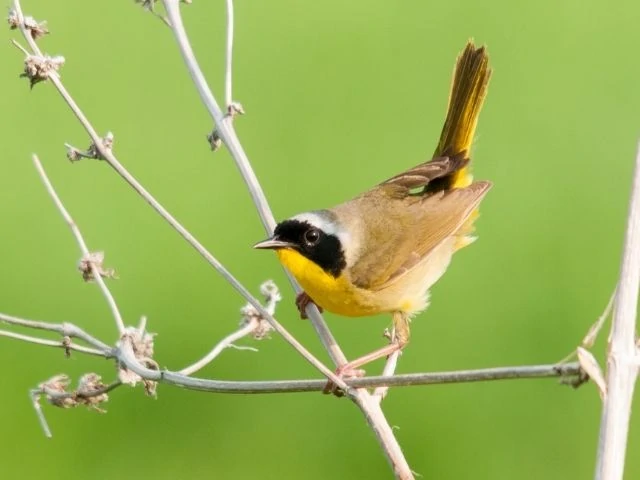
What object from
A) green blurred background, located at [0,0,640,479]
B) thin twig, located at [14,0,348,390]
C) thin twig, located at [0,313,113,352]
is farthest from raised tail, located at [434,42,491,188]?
thin twig, located at [0,313,113,352]

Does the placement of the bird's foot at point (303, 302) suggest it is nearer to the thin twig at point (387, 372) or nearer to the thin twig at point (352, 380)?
the thin twig at point (387, 372)

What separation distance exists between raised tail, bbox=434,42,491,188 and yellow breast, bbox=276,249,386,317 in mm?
546

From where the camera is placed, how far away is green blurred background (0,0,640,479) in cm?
445

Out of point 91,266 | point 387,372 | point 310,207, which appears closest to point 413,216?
point 387,372

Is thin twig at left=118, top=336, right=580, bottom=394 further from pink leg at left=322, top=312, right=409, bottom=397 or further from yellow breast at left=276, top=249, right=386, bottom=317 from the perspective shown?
yellow breast at left=276, top=249, right=386, bottom=317

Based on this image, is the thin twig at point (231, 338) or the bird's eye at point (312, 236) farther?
the bird's eye at point (312, 236)

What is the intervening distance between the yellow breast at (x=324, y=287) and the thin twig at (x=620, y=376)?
4.02 ft

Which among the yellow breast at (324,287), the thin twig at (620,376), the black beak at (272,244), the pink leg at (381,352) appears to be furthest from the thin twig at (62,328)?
the thin twig at (620,376)

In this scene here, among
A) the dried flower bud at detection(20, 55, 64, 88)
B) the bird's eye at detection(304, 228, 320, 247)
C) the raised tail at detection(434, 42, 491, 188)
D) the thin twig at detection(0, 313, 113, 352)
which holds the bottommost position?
the thin twig at detection(0, 313, 113, 352)

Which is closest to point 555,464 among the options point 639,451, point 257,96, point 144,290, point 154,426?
point 639,451

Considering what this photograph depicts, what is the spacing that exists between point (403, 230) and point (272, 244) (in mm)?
590

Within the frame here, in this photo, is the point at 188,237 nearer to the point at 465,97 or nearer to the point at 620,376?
the point at 620,376

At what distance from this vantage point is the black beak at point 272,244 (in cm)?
288

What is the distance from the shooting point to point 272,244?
2.90 m
